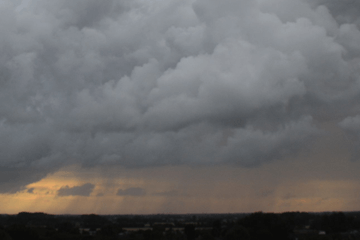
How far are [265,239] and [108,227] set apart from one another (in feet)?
249

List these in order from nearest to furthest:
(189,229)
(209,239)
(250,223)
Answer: (209,239), (250,223), (189,229)

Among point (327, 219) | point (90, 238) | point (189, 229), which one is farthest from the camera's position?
point (327, 219)

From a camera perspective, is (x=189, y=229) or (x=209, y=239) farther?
(x=189, y=229)

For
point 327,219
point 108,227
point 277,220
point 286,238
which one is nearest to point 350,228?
point 327,219

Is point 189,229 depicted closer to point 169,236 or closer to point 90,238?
point 169,236

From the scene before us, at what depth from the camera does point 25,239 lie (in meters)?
108

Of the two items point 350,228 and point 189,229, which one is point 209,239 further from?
point 350,228

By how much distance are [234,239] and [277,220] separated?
3241 cm

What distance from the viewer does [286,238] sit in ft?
374

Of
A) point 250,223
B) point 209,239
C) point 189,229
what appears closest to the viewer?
point 209,239

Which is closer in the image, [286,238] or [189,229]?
[286,238]

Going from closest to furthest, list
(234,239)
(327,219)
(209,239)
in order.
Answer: (234,239) < (209,239) < (327,219)

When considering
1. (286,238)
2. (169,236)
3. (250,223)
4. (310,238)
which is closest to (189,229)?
(169,236)

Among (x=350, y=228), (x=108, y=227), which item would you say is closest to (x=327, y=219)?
(x=350, y=228)
